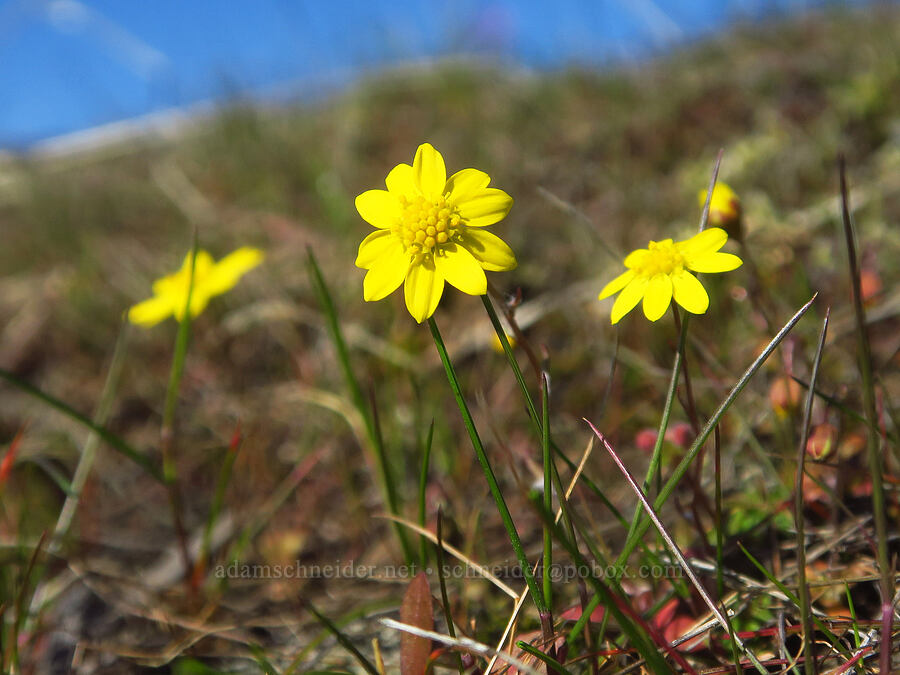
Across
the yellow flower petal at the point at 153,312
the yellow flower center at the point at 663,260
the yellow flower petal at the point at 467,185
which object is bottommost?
the yellow flower center at the point at 663,260

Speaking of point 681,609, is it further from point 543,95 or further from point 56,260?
point 56,260

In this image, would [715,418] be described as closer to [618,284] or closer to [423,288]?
[618,284]

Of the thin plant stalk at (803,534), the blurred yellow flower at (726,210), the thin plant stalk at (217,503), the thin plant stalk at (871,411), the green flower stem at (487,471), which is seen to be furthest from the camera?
the thin plant stalk at (217,503)

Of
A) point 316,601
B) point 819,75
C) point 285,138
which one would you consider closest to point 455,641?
point 316,601

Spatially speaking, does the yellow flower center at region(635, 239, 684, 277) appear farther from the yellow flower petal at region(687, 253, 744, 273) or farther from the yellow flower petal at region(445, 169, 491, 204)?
the yellow flower petal at region(445, 169, 491, 204)

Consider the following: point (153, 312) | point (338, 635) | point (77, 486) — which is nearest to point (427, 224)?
point (338, 635)

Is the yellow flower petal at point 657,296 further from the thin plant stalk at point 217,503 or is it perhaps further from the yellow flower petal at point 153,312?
the yellow flower petal at point 153,312

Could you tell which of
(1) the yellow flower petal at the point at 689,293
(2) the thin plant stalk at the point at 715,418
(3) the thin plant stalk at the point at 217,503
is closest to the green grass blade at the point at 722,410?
(2) the thin plant stalk at the point at 715,418
